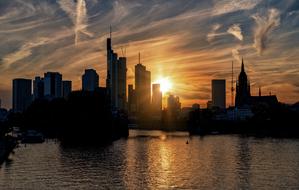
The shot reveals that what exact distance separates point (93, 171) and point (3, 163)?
19.1 metres

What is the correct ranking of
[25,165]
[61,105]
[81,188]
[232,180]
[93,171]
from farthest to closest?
[61,105] → [25,165] → [93,171] → [232,180] → [81,188]

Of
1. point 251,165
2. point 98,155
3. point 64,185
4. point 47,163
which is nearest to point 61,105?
point 98,155

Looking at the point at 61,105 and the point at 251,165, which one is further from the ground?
the point at 61,105

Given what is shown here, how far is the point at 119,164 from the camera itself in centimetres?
8612

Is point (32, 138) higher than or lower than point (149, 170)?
higher

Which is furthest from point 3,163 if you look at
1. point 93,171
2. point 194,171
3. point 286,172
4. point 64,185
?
point 286,172

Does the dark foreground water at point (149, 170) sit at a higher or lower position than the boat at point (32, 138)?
lower

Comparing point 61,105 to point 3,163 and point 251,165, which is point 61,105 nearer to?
point 3,163

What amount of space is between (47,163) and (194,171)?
27.4m

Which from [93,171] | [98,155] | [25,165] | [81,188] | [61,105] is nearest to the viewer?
[81,188]

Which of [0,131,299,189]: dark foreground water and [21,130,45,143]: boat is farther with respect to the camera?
[21,130,45,143]: boat

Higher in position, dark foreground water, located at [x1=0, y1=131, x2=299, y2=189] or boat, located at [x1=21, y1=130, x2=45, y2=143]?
boat, located at [x1=21, y1=130, x2=45, y2=143]

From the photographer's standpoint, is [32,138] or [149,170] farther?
[32,138]

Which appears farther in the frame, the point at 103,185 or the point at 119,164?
the point at 119,164
